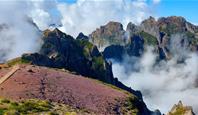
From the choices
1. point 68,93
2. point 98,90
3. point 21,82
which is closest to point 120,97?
point 98,90

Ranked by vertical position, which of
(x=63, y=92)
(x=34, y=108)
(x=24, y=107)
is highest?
(x=63, y=92)

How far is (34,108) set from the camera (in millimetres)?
61594

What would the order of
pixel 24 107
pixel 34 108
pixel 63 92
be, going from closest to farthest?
pixel 24 107 → pixel 34 108 → pixel 63 92

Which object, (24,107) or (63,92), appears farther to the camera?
(63,92)

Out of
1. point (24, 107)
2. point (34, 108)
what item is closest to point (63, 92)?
point (34, 108)

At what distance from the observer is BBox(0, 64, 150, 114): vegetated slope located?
68.5m

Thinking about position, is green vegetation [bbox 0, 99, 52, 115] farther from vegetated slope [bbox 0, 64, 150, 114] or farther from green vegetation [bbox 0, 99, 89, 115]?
vegetated slope [bbox 0, 64, 150, 114]

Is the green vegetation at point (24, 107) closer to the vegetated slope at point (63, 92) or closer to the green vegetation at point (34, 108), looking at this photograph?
the green vegetation at point (34, 108)

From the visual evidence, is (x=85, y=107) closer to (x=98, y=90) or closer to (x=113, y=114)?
(x=113, y=114)

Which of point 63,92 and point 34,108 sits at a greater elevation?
point 63,92

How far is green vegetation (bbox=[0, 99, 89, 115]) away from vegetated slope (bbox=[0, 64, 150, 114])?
7.61 feet

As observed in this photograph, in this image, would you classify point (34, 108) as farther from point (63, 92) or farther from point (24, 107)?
point (63, 92)

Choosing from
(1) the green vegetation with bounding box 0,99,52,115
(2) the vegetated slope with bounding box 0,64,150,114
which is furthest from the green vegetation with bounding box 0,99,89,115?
(2) the vegetated slope with bounding box 0,64,150,114

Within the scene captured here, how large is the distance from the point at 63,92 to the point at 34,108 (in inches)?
440
